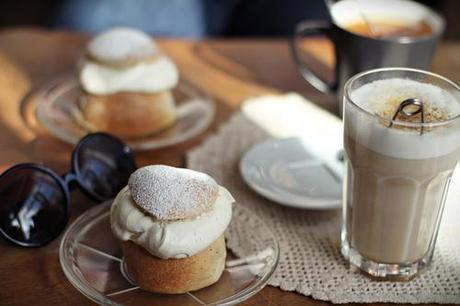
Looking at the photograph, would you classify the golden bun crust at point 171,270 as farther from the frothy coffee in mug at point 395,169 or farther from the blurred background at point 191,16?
the blurred background at point 191,16

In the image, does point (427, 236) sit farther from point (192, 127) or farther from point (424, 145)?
point (192, 127)

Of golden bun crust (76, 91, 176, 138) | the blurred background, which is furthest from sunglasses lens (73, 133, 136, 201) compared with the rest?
the blurred background

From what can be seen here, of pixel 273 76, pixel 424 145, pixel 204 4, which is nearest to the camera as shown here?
pixel 424 145

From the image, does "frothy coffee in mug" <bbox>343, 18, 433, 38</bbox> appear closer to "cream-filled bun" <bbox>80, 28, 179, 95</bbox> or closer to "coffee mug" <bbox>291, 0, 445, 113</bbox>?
"coffee mug" <bbox>291, 0, 445, 113</bbox>

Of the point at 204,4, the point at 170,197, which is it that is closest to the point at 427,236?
the point at 170,197

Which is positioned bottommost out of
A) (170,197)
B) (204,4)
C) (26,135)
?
(204,4)

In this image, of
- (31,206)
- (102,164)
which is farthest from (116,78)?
(31,206)
